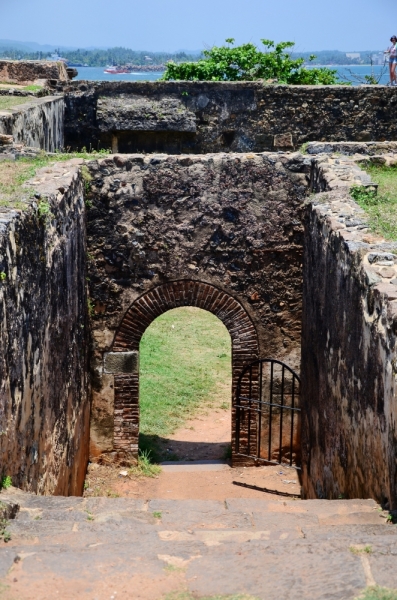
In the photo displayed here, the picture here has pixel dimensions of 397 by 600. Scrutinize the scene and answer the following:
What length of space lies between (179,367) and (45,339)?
26.1 ft

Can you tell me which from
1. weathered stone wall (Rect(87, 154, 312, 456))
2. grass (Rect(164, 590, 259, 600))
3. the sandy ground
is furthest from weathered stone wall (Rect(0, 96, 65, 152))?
grass (Rect(164, 590, 259, 600))

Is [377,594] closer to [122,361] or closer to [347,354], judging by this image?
[347,354]

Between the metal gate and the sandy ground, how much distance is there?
8.2 inches

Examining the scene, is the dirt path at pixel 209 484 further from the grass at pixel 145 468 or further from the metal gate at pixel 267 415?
the metal gate at pixel 267 415

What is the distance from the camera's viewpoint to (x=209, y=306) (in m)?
10.5

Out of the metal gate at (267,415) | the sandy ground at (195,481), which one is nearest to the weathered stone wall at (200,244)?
the metal gate at (267,415)

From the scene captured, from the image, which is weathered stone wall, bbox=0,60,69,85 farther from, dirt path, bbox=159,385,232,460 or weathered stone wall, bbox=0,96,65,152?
dirt path, bbox=159,385,232,460

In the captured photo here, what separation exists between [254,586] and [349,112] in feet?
45.4

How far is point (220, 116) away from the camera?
16.3m

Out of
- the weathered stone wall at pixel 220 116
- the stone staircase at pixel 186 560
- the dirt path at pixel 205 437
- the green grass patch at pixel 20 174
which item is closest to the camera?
the stone staircase at pixel 186 560

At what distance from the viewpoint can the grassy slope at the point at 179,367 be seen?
42.7 feet

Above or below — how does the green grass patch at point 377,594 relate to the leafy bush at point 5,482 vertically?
above

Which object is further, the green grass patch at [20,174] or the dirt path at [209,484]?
the dirt path at [209,484]

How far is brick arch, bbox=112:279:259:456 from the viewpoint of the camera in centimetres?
1046
